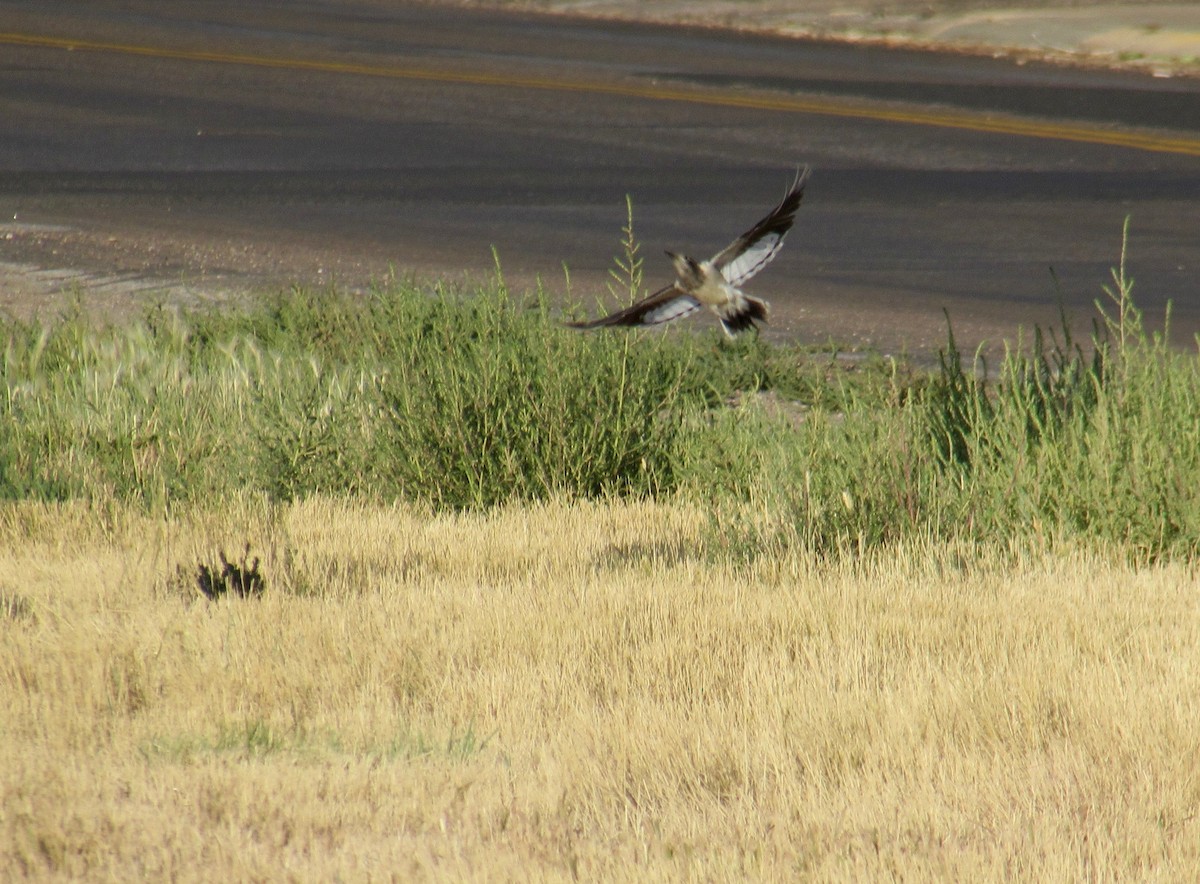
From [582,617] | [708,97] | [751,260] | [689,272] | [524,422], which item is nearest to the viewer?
[689,272]

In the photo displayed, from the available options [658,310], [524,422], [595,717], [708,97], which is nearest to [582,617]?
[595,717]

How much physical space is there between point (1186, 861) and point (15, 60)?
18.2m

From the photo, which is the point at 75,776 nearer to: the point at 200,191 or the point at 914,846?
the point at 914,846

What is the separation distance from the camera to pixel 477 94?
17234 millimetres

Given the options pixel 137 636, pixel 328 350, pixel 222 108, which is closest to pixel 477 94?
pixel 222 108

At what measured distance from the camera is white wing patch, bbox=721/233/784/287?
11.6 feet

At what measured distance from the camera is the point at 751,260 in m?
3.60

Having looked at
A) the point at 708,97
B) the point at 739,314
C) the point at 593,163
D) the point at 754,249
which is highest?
the point at 708,97

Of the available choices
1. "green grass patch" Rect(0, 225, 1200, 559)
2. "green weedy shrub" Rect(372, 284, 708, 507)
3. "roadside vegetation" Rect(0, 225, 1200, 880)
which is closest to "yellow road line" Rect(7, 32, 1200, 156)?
"green grass patch" Rect(0, 225, 1200, 559)

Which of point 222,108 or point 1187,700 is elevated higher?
point 222,108

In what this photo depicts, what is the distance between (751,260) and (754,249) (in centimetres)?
5

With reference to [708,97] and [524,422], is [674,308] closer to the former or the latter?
[524,422]

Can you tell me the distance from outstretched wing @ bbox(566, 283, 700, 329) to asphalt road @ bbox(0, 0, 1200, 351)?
192 inches

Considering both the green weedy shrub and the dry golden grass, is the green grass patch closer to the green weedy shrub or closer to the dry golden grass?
the green weedy shrub
